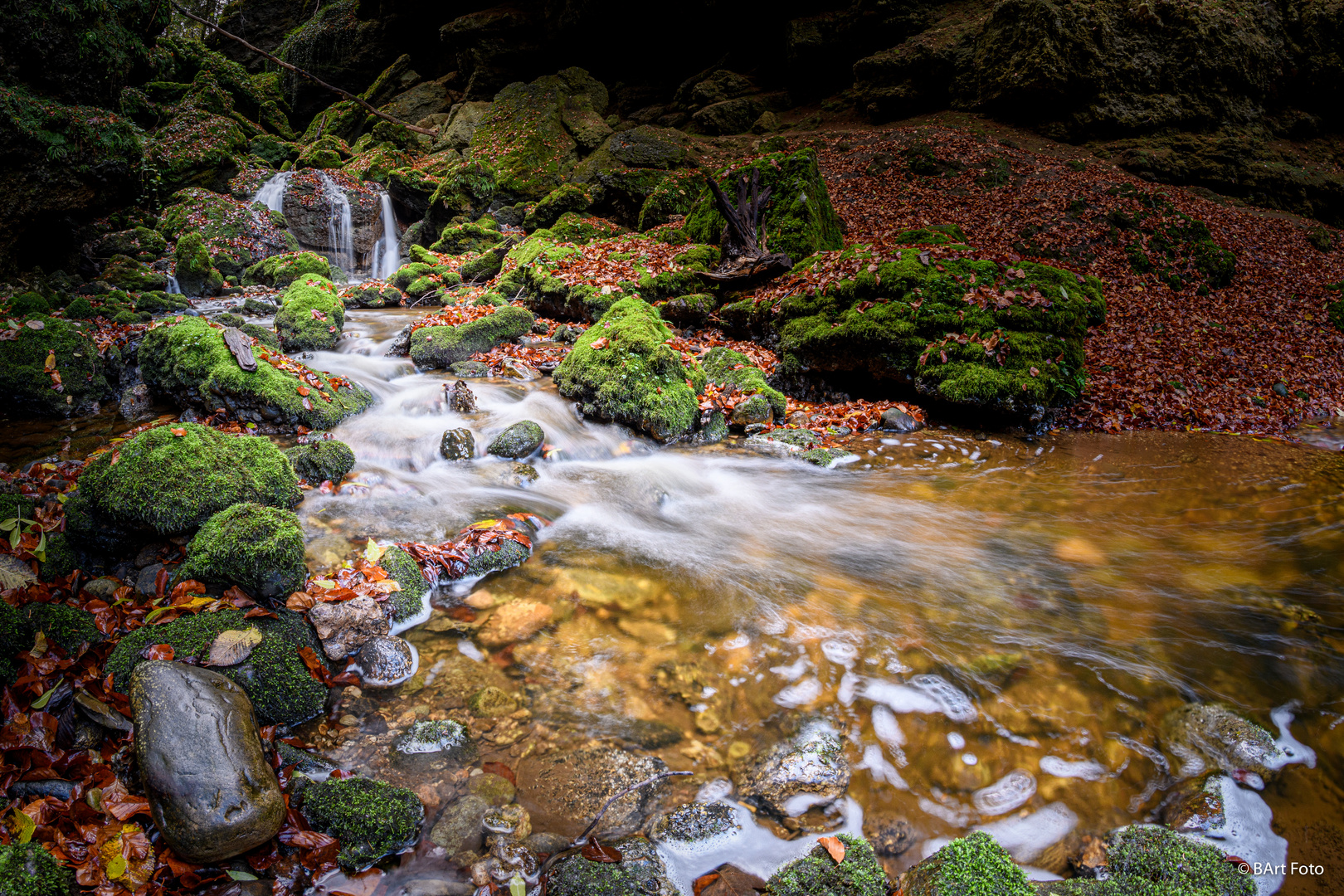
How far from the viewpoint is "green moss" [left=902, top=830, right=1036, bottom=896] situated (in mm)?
2018

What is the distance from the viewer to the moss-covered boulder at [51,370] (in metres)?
6.21

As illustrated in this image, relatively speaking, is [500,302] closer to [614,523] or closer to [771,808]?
[614,523]

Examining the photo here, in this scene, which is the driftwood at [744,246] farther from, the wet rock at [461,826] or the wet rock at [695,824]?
the wet rock at [461,826]

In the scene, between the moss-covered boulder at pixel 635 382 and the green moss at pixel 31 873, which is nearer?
the green moss at pixel 31 873

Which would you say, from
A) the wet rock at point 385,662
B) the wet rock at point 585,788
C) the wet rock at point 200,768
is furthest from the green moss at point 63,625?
the wet rock at point 585,788

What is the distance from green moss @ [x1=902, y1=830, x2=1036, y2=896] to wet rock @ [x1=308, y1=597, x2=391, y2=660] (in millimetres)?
3127

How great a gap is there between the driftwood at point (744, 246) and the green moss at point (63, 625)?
8.87 metres

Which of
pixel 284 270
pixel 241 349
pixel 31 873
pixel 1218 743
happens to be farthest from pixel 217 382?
pixel 284 270

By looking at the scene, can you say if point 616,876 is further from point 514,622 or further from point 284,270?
point 284,270

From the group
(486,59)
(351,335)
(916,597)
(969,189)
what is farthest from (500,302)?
(486,59)

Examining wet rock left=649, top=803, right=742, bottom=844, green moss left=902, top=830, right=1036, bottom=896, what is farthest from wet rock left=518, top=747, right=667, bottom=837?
green moss left=902, top=830, right=1036, bottom=896

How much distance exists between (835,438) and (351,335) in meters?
8.86

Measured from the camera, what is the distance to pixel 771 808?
2.57 metres

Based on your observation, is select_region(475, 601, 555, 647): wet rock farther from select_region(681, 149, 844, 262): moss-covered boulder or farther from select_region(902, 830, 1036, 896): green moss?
select_region(681, 149, 844, 262): moss-covered boulder
